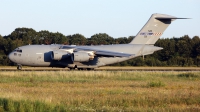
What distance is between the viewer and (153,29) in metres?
43.7

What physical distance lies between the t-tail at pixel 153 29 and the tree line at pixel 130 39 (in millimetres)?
15145

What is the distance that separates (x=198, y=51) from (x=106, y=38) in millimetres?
24245

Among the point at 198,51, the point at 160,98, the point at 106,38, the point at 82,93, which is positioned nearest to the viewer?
the point at 160,98

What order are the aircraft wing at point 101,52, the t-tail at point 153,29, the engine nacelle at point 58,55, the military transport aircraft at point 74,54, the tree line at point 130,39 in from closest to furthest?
→ the engine nacelle at point 58,55
the aircraft wing at point 101,52
the military transport aircraft at point 74,54
the t-tail at point 153,29
the tree line at point 130,39

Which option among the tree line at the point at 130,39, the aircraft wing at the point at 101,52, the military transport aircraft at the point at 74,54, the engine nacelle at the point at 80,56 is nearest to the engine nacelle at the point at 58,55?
the military transport aircraft at the point at 74,54

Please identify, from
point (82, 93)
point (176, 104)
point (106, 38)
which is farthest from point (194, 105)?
point (106, 38)

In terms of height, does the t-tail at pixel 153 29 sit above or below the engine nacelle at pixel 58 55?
above

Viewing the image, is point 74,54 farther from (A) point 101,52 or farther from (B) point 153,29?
(B) point 153,29

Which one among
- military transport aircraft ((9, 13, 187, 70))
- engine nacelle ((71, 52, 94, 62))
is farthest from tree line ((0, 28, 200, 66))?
engine nacelle ((71, 52, 94, 62))

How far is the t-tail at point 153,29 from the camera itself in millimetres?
43344

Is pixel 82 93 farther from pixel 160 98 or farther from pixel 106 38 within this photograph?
pixel 106 38

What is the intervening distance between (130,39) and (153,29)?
111 ft

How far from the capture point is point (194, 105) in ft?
50.1

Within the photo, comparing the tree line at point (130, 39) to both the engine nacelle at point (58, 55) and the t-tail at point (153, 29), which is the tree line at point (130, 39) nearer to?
the t-tail at point (153, 29)
